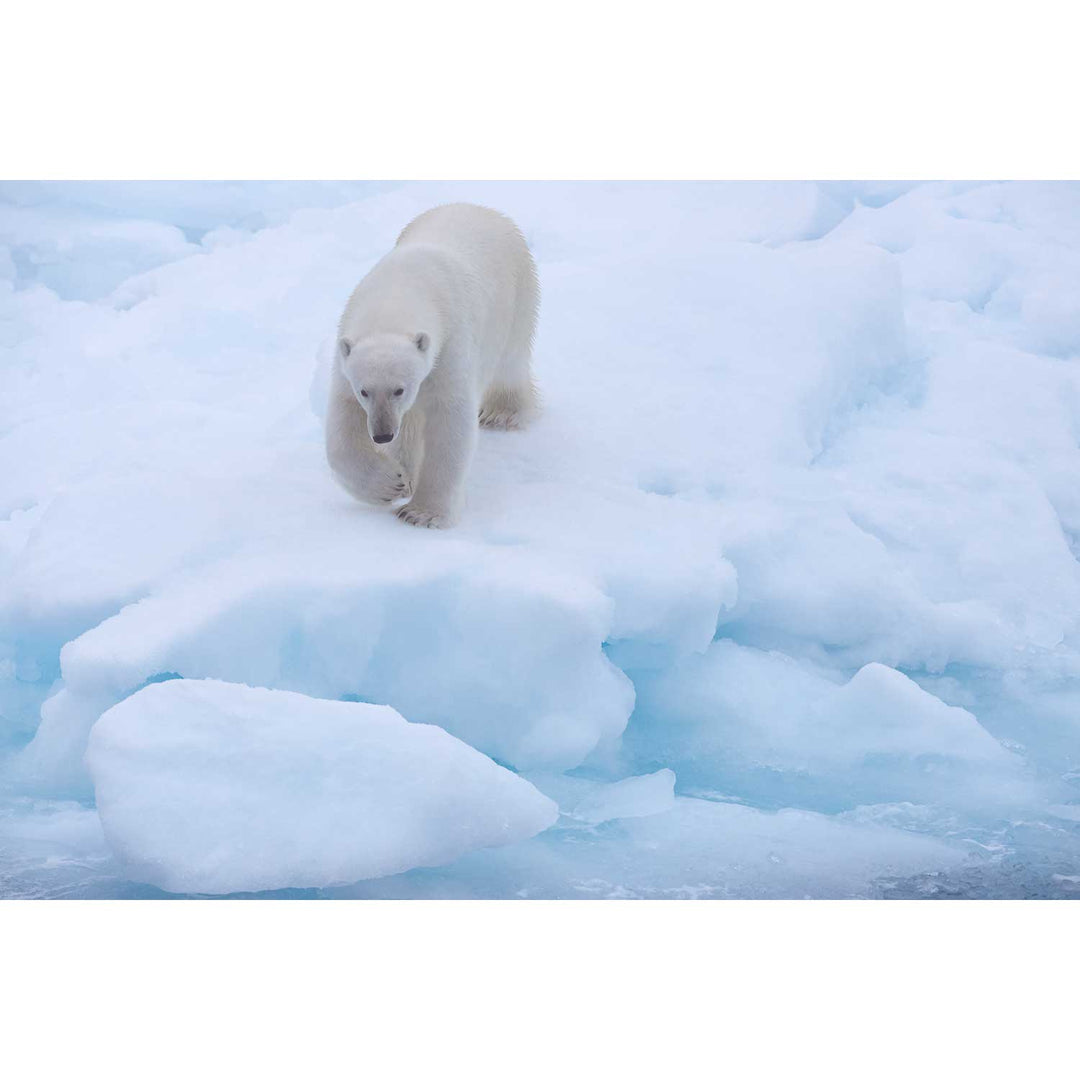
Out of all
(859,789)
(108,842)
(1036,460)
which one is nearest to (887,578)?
(859,789)

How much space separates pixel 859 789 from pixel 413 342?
1.66 m

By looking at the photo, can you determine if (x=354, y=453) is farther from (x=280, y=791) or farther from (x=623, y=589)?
(x=280, y=791)

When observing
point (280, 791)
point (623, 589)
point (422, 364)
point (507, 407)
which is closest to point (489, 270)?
point (507, 407)

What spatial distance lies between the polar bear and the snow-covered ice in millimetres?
828

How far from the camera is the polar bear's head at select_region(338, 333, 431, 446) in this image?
3271mm

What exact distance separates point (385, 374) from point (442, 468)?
0.40 m

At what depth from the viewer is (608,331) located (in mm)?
4879

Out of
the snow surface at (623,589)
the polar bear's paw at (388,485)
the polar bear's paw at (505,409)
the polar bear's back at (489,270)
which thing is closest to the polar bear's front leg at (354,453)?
the polar bear's paw at (388,485)

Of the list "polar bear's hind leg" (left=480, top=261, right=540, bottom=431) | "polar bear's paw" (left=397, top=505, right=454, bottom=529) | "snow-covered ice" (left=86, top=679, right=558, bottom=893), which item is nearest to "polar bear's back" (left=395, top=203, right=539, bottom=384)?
"polar bear's hind leg" (left=480, top=261, right=540, bottom=431)

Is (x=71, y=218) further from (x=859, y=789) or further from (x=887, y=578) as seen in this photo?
(x=859, y=789)

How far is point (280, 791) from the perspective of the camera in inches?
109

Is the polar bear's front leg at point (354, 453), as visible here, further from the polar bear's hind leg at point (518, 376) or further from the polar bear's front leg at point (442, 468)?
the polar bear's hind leg at point (518, 376)

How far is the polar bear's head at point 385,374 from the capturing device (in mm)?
3271

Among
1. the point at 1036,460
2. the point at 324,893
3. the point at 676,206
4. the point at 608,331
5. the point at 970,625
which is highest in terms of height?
the point at 676,206
